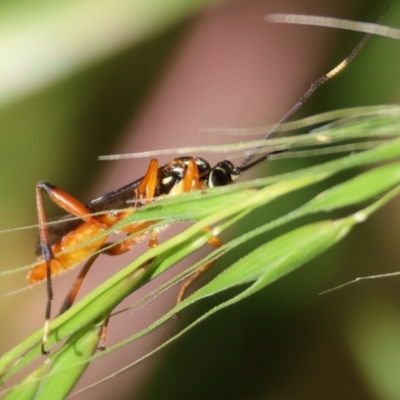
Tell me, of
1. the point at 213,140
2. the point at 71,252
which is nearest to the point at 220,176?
the point at 71,252

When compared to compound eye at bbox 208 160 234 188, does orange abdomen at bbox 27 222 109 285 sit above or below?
below

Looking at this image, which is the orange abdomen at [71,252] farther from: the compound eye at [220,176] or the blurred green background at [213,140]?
the blurred green background at [213,140]

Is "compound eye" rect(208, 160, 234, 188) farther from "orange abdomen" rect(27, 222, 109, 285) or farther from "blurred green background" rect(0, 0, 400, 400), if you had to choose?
"blurred green background" rect(0, 0, 400, 400)

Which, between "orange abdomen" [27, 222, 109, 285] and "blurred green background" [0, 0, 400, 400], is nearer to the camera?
"orange abdomen" [27, 222, 109, 285]

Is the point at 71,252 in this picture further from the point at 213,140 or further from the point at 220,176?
the point at 213,140

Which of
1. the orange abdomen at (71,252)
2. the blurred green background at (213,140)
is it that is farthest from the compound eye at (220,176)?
the blurred green background at (213,140)

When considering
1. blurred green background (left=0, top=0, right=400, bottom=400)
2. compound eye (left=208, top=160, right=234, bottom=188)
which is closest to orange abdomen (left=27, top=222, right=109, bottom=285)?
compound eye (left=208, top=160, right=234, bottom=188)

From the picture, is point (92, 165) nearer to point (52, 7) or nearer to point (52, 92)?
point (52, 92)

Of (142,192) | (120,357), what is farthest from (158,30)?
(120,357)
